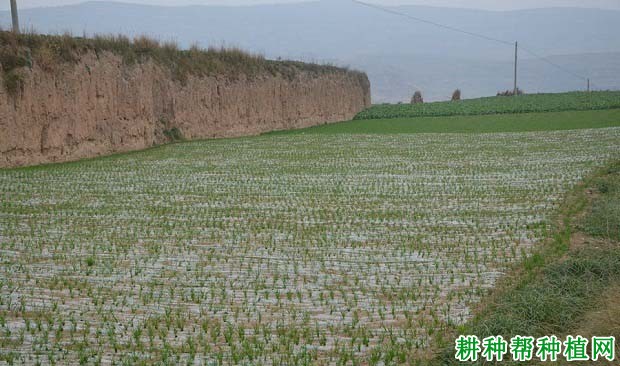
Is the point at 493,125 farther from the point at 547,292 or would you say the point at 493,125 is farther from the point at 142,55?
the point at 547,292

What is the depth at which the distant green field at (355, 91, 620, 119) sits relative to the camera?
4447 cm

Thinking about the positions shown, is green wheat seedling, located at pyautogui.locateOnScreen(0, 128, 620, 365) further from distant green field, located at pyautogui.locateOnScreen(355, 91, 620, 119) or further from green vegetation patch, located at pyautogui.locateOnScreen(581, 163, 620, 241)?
distant green field, located at pyautogui.locateOnScreen(355, 91, 620, 119)

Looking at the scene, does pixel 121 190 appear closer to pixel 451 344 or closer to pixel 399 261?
pixel 399 261

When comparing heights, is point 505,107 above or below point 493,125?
above

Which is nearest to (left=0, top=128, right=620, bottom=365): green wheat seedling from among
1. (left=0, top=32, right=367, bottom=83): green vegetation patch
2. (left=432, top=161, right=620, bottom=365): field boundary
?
(left=432, top=161, right=620, bottom=365): field boundary

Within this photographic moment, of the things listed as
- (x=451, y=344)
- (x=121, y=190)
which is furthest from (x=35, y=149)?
(x=451, y=344)

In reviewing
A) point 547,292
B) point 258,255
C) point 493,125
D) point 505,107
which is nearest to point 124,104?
point 258,255

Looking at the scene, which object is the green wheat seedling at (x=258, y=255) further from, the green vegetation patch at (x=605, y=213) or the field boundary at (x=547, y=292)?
the green vegetation patch at (x=605, y=213)

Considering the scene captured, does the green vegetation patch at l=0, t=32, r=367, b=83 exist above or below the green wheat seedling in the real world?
above

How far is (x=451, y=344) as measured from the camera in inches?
218

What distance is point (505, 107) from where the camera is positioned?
47.0 meters

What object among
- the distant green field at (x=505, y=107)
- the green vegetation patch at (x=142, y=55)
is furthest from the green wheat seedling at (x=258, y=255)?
the distant green field at (x=505, y=107)

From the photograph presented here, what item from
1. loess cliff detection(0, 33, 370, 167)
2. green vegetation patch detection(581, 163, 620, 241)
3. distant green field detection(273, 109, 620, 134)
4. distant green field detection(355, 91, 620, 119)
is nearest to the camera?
green vegetation patch detection(581, 163, 620, 241)

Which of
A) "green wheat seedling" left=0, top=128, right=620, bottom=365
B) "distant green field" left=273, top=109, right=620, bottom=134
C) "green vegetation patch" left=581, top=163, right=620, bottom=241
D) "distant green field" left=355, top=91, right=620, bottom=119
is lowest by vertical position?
"green wheat seedling" left=0, top=128, right=620, bottom=365
